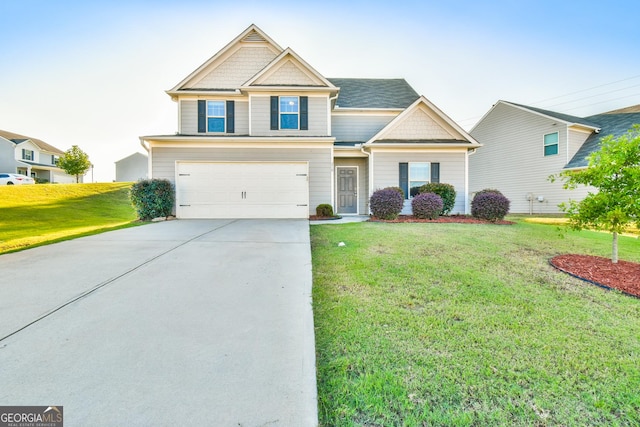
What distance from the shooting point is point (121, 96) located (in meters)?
14.9

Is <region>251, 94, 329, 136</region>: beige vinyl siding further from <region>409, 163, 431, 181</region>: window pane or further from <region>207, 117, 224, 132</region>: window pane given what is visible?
<region>409, 163, 431, 181</region>: window pane

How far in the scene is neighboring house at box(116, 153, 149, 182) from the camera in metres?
43.2

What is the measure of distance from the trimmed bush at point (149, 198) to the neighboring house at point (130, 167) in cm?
3884

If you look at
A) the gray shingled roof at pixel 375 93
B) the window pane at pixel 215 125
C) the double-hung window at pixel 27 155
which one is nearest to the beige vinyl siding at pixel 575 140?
the gray shingled roof at pixel 375 93

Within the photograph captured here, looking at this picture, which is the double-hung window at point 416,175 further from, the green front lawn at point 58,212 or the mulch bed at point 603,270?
the green front lawn at point 58,212

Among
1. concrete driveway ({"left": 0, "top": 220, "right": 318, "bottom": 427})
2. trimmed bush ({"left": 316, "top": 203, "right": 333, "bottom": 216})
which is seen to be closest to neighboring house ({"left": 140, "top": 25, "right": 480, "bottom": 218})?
trimmed bush ({"left": 316, "top": 203, "right": 333, "bottom": 216})

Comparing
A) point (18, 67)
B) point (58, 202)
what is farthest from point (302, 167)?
point (58, 202)

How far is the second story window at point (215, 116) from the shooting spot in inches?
490

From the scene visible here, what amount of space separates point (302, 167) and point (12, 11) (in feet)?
35.7

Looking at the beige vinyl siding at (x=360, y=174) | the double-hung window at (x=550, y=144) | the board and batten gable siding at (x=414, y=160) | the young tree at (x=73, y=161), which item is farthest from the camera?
→ the young tree at (x=73, y=161)

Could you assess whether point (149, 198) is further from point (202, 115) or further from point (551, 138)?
point (551, 138)

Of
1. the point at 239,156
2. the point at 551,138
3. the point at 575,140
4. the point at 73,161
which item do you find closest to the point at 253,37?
the point at 239,156

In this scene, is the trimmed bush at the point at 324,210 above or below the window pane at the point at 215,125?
below

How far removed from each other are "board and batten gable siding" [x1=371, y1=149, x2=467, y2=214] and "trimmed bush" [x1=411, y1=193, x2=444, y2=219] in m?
1.76
